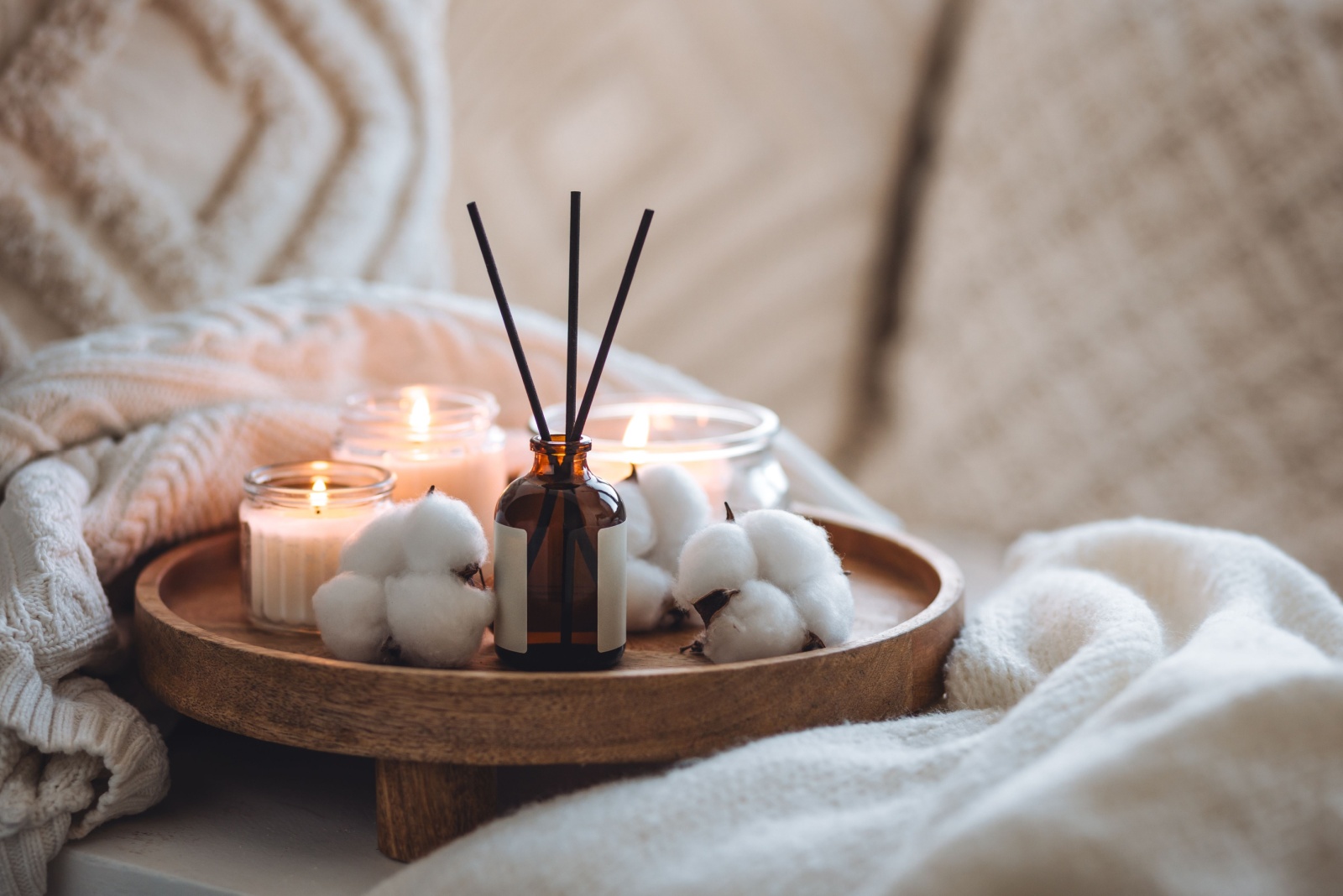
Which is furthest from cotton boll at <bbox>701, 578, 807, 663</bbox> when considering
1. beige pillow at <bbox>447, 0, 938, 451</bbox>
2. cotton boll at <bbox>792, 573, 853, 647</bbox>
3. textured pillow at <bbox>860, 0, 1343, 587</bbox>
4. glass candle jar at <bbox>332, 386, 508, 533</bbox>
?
beige pillow at <bbox>447, 0, 938, 451</bbox>

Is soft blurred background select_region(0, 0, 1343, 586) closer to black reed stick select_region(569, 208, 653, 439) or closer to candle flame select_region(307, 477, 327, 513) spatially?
candle flame select_region(307, 477, 327, 513)

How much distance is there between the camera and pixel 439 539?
578mm

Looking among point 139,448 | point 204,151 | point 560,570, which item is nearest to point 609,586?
point 560,570

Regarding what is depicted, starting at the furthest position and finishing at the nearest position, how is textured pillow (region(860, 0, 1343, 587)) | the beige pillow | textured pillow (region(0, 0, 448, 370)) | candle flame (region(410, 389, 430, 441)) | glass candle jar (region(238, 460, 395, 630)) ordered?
the beige pillow < textured pillow (region(860, 0, 1343, 587)) < textured pillow (region(0, 0, 448, 370)) < candle flame (region(410, 389, 430, 441)) < glass candle jar (region(238, 460, 395, 630))

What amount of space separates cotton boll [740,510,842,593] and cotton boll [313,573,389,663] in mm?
186

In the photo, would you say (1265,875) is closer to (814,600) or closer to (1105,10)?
(814,600)

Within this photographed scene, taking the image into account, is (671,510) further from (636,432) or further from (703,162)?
(703,162)

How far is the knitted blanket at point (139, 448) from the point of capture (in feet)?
1.97

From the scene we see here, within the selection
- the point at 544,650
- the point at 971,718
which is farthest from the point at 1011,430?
the point at 544,650

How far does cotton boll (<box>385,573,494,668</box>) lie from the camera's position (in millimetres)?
566

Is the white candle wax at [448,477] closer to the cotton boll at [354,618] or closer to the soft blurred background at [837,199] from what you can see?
the cotton boll at [354,618]

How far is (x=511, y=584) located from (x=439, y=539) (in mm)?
41

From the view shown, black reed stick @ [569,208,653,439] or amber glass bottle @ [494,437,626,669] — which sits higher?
black reed stick @ [569,208,653,439]

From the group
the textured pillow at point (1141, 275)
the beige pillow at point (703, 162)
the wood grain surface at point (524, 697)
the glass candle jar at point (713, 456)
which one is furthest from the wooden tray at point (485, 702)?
the beige pillow at point (703, 162)
